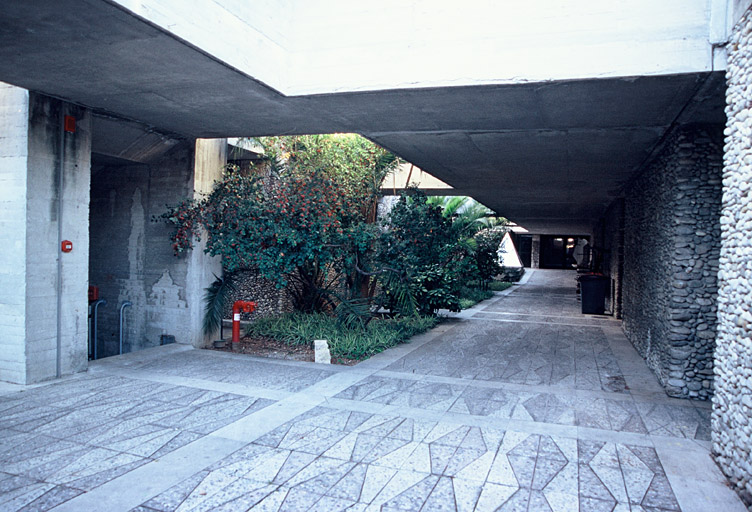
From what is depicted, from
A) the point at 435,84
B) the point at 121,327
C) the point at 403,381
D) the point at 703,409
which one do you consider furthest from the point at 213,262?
the point at 703,409

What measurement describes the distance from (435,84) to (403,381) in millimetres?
3662

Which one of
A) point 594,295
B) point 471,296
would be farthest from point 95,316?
point 594,295

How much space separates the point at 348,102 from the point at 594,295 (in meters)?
10.3

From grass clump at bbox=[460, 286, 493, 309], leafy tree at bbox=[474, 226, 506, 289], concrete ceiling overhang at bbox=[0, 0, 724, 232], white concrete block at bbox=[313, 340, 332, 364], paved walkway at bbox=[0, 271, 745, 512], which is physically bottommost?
paved walkway at bbox=[0, 271, 745, 512]

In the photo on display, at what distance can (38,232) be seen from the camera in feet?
20.3

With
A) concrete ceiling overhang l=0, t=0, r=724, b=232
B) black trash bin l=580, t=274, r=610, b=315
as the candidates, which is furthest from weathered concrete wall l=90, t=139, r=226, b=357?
black trash bin l=580, t=274, r=610, b=315

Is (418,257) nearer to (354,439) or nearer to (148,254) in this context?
(148,254)

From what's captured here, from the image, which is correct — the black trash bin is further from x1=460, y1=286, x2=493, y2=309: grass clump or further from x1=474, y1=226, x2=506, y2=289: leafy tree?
x1=474, y1=226, x2=506, y2=289: leafy tree

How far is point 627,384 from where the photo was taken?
6.73m

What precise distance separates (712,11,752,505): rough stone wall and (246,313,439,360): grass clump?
5.01m

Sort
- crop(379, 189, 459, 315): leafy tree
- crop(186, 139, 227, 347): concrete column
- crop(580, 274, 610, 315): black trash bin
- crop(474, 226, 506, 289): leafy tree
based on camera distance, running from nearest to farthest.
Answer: crop(186, 139, 227, 347): concrete column
crop(379, 189, 459, 315): leafy tree
crop(580, 274, 610, 315): black trash bin
crop(474, 226, 506, 289): leafy tree

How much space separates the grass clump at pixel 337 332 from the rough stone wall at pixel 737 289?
5.01 metres

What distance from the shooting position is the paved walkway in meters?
3.66

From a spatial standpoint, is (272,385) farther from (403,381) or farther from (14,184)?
(14,184)
